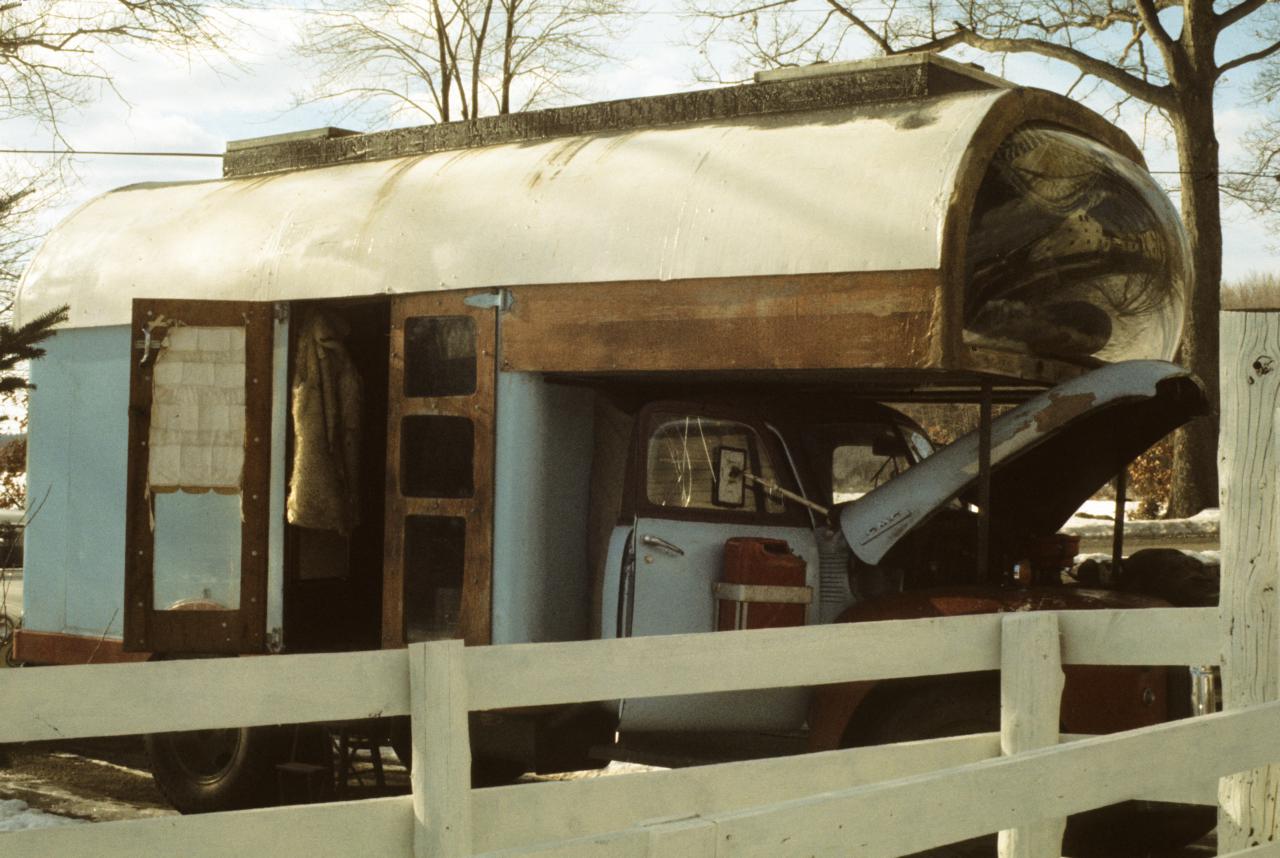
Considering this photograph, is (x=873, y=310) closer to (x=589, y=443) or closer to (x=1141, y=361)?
(x=1141, y=361)

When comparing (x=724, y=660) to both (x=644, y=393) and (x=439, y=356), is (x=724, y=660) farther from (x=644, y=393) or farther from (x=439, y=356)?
(x=439, y=356)

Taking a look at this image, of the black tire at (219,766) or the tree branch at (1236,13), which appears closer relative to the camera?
the black tire at (219,766)

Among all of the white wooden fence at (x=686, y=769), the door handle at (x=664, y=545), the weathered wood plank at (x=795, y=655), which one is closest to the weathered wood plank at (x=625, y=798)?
the white wooden fence at (x=686, y=769)

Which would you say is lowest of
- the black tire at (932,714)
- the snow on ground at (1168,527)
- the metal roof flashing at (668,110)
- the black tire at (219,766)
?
the black tire at (219,766)

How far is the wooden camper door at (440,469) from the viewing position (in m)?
7.52

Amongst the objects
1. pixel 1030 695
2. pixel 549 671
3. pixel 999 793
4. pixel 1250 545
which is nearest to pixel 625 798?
pixel 549 671

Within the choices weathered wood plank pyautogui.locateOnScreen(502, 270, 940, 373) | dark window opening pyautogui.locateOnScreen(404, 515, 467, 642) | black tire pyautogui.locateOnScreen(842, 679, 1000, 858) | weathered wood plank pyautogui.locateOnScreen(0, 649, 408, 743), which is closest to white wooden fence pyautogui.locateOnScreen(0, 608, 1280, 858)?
weathered wood plank pyautogui.locateOnScreen(0, 649, 408, 743)

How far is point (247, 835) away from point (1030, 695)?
236 cm

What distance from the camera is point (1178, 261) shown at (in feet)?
25.5

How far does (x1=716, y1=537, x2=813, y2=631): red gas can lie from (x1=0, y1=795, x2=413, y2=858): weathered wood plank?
3179 millimetres

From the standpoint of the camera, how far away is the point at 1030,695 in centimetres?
478

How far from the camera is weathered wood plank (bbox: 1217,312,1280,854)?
4.83 meters

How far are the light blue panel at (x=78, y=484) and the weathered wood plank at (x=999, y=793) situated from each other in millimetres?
6140

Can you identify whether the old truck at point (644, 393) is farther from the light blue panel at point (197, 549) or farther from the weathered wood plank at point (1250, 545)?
the weathered wood plank at point (1250, 545)
